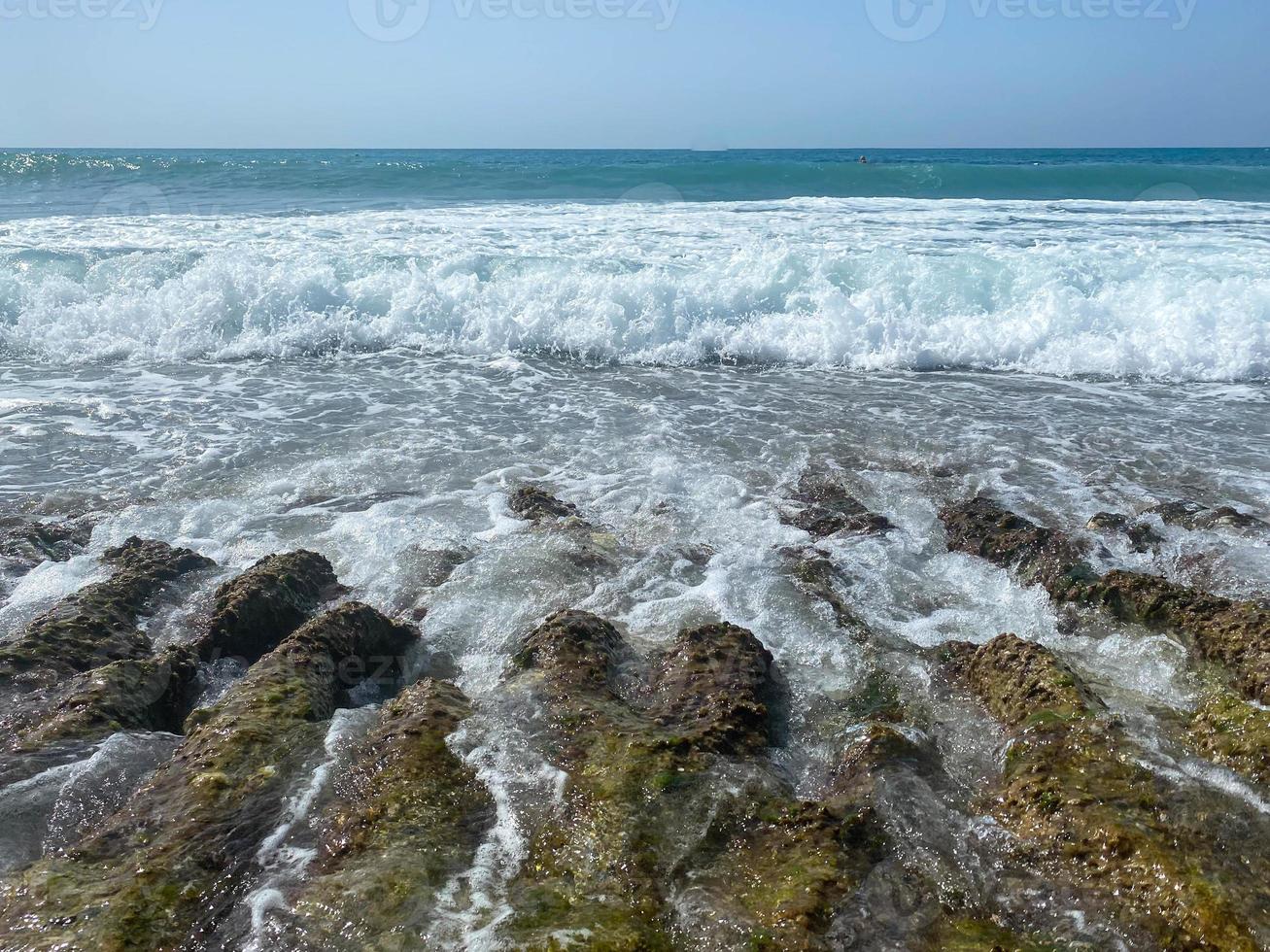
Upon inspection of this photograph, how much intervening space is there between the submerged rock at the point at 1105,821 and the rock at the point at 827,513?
2.25 meters

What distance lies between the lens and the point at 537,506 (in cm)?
607

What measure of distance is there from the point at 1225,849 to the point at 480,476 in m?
5.39

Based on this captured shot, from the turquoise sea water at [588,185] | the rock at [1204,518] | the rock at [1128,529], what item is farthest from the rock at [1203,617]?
the turquoise sea water at [588,185]

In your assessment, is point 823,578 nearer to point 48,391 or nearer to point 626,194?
point 48,391

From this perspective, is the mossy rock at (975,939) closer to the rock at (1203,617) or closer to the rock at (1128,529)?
the rock at (1203,617)

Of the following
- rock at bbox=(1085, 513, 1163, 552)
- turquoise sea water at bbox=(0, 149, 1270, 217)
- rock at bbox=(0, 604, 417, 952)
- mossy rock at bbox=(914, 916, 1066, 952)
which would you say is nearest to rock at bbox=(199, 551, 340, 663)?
rock at bbox=(0, 604, 417, 952)

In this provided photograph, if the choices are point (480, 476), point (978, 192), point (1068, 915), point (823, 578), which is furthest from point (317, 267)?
point (978, 192)

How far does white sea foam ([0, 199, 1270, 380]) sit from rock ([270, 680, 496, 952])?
8287 millimetres

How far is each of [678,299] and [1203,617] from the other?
8.78 metres

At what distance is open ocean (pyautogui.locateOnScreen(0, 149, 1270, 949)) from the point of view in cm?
329

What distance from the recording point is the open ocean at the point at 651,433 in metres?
3.29

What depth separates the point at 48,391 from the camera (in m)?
9.21

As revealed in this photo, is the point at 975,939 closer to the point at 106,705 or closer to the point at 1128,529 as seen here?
the point at 106,705

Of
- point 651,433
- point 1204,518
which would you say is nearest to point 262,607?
point 651,433
